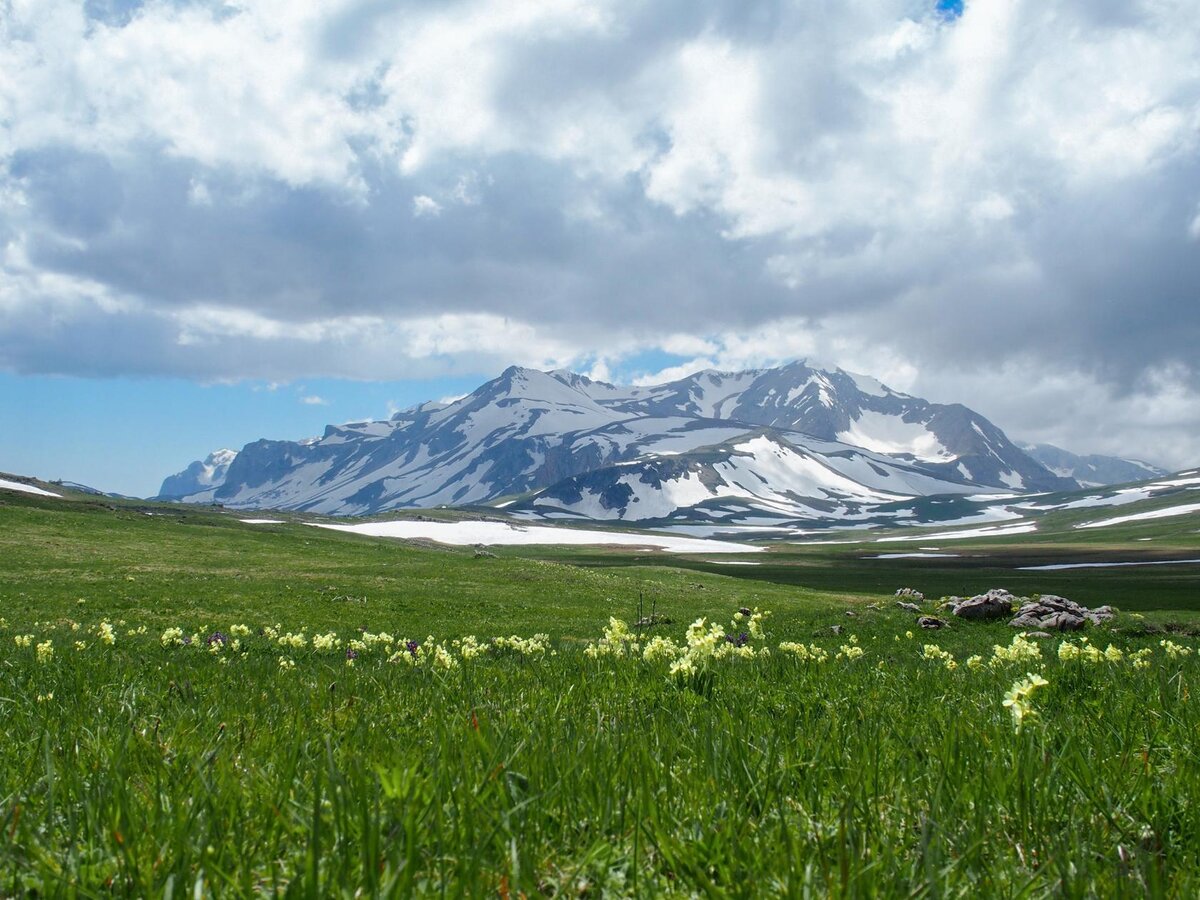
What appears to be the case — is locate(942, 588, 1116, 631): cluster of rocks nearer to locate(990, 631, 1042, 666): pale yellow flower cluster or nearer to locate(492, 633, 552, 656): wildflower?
locate(990, 631, 1042, 666): pale yellow flower cluster

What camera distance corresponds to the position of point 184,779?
10.3 feet

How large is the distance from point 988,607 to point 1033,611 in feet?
7.55

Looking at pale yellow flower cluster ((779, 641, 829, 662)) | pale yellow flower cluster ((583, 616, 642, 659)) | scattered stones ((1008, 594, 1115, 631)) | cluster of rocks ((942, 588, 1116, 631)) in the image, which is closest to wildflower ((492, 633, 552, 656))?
pale yellow flower cluster ((583, 616, 642, 659))

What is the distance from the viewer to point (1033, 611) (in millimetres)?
33906

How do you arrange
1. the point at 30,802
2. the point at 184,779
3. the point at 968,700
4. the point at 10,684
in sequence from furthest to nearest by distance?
the point at 10,684 → the point at 968,700 → the point at 184,779 → the point at 30,802

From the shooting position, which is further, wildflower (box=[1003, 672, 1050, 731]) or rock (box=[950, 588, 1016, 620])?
rock (box=[950, 588, 1016, 620])

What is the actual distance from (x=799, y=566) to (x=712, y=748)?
159160 millimetres

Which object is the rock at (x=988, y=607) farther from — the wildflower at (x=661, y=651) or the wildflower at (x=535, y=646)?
the wildflower at (x=661, y=651)

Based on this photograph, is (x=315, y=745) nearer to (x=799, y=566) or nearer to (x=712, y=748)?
(x=712, y=748)

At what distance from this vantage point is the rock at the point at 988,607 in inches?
Result: 1410

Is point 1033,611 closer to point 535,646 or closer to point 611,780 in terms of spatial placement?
point 535,646

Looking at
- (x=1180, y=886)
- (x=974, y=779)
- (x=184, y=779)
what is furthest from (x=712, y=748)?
(x=184, y=779)

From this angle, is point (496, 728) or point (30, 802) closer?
point (30, 802)

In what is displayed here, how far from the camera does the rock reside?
35.8 meters
